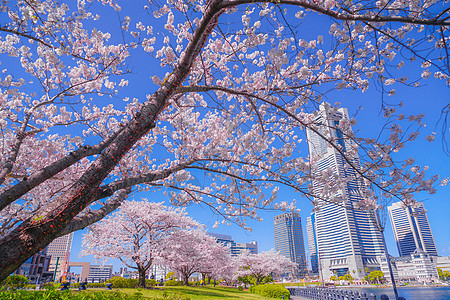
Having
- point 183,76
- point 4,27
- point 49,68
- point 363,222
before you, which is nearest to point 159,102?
point 183,76

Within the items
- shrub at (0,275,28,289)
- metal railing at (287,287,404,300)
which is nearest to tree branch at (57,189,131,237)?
shrub at (0,275,28,289)

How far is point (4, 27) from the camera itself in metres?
3.55

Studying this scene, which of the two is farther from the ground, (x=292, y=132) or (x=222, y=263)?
(x=292, y=132)

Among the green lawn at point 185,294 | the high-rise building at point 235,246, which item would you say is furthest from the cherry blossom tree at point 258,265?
the high-rise building at point 235,246

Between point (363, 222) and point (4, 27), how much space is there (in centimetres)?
13943

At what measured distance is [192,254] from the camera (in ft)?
79.8

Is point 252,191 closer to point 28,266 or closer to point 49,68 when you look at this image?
point 49,68

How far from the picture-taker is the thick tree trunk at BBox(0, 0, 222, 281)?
2.55 metres

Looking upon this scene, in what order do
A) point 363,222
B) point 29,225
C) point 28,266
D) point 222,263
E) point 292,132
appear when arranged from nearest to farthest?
point 29,225
point 292,132
point 222,263
point 28,266
point 363,222

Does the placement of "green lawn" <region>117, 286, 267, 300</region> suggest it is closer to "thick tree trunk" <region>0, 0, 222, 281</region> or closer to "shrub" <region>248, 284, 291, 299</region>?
"shrub" <region>248, 284, 291, 299</region>

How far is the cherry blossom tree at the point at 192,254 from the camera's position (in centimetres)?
1880

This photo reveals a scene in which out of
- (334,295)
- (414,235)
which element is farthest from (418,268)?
(334,295)

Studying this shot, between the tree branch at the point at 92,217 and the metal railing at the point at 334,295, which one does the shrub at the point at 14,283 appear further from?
the metal railing at the point at 334,295

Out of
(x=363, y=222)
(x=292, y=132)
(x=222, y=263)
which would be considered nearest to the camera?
(x=292, y=132)
